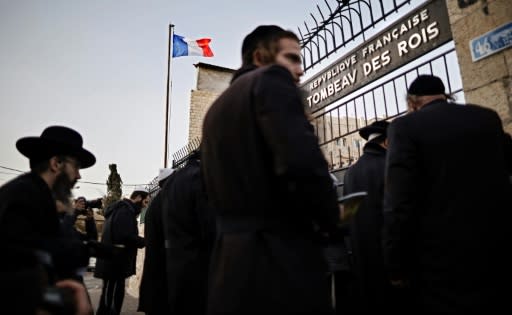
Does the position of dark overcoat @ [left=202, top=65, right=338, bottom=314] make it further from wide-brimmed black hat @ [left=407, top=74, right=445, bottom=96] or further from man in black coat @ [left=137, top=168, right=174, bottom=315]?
man in black coat @ [left=137, top=168, right=174, bottom=315]

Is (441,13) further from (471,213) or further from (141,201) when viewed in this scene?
(141,201)

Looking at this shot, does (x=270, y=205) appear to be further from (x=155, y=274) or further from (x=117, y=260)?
(x=117, y=260)

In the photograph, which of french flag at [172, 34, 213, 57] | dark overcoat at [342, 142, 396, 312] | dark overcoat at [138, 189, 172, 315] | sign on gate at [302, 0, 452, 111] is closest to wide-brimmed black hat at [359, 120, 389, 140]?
dark overcoat at [342, 142, 396, 312]

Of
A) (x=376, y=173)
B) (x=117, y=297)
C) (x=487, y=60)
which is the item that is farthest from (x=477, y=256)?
(x=117, y=297)

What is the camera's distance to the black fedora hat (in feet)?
6.76

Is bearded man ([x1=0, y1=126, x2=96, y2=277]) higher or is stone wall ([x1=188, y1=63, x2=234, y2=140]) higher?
stone wall ([x1=188, y1=63, x2=234, y2=140])

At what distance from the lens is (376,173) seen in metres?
2.73

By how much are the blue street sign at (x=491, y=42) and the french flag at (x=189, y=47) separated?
11.2m

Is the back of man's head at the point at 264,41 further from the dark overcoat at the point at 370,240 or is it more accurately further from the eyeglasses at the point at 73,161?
the dark overcoat at the point at 370,240

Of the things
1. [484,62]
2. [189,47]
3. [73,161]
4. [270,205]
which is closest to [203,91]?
[189,47]

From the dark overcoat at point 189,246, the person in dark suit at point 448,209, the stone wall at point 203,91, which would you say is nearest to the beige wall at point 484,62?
the person in dark suit at point 448,209

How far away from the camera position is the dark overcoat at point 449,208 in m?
1.50

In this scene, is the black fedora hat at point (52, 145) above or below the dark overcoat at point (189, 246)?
above

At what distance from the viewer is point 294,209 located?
1.17m
